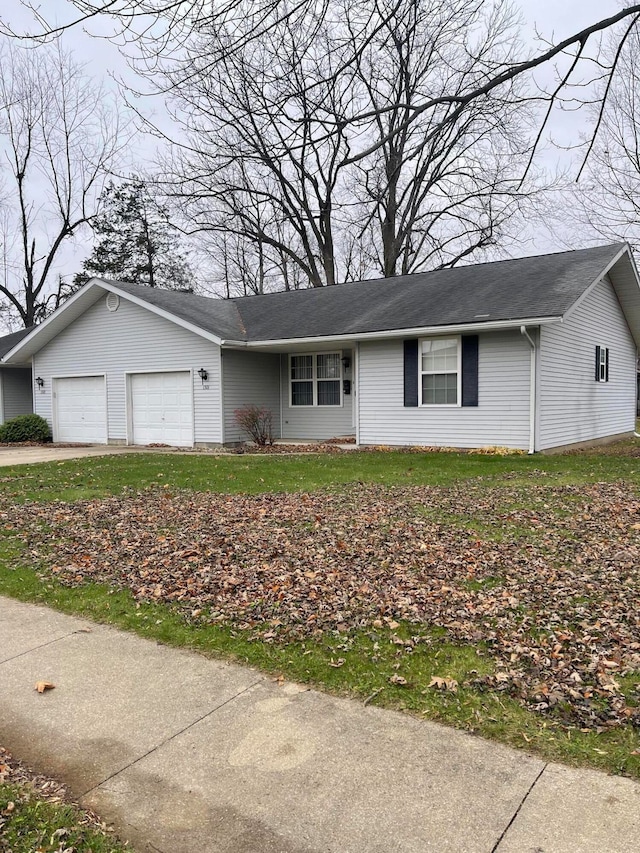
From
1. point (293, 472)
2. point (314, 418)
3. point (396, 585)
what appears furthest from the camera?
point (314, 418)

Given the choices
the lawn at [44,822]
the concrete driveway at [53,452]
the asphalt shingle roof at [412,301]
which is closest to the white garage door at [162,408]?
the concrete driveway at [53,452]

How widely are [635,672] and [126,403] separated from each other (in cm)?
1616

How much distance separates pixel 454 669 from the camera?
3.30 m

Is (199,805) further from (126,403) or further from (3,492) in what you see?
(126,403)

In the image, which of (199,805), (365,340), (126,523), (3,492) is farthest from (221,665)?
(365,340)

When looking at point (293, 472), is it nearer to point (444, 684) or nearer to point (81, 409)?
point (444, 684)

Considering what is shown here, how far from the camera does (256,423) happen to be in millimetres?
15836

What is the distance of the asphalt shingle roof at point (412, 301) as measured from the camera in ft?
42.1

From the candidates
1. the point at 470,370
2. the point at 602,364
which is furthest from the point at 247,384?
the point at 602,364

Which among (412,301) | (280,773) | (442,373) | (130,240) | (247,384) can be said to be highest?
(130,240)

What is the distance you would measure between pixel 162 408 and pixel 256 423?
9.82ft

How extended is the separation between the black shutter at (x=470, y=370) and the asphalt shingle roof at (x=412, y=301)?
1.93 ft

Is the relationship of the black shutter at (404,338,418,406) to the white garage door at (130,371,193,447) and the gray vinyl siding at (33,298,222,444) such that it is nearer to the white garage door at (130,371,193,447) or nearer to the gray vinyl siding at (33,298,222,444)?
the gray vinyl siding at (33,298,222,444)

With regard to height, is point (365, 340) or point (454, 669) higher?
point (365, 340)
